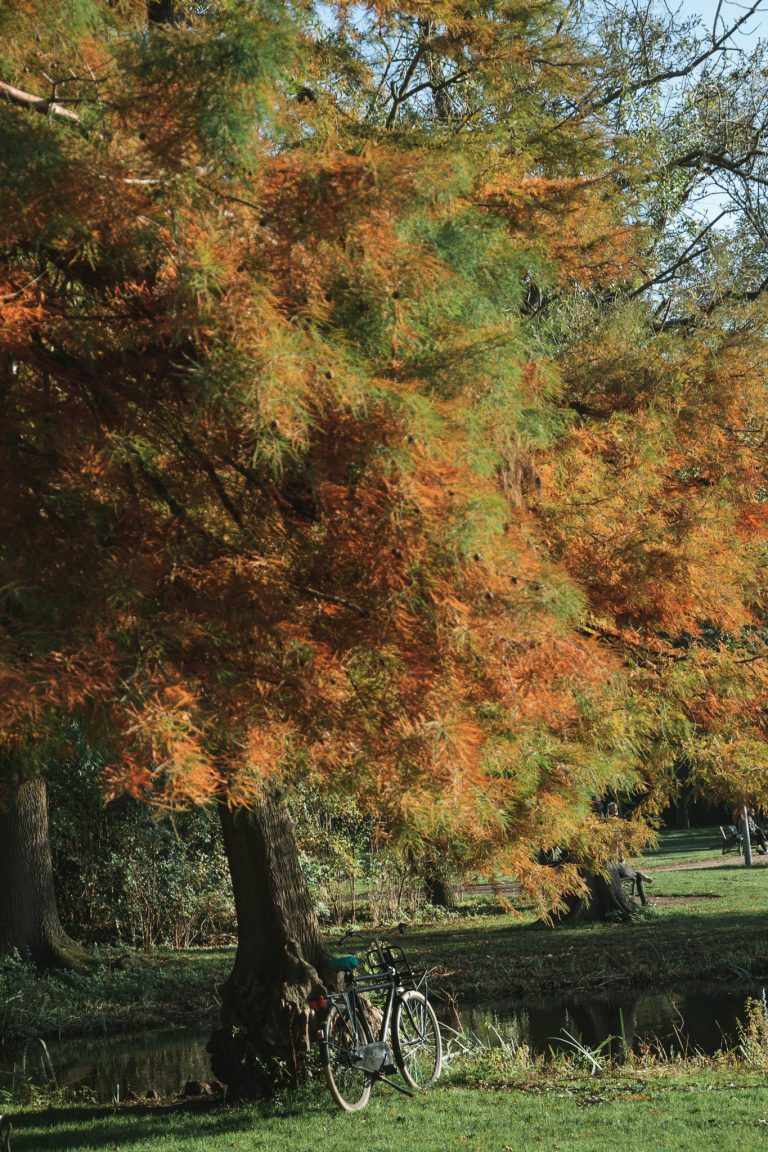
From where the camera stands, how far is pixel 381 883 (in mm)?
20672

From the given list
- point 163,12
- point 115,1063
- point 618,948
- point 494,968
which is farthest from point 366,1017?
point 618,948

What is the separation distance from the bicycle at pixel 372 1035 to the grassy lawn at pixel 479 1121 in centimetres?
17

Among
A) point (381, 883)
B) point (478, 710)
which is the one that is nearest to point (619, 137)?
point (478, 710)

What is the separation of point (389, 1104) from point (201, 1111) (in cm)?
146

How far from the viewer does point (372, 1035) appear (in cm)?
845

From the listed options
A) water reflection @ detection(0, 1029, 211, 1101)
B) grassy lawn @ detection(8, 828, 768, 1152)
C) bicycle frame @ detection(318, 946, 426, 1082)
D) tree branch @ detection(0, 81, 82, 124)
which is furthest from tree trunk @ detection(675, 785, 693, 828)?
tree branch @ detection(0, 81, 82, 124)

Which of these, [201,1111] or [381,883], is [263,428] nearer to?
[201,1111]

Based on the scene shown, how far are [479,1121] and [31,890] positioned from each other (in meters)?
10.1

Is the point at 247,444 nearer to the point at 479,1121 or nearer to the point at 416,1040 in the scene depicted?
the point at 479,1121

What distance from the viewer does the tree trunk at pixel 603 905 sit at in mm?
18625

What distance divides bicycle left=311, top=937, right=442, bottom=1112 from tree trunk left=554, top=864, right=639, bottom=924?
9883 millimetres

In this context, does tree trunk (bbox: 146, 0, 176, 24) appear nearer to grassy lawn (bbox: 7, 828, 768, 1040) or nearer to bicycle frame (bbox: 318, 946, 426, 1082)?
bicycle frame (bbox: 318, 946, 426, 1082)

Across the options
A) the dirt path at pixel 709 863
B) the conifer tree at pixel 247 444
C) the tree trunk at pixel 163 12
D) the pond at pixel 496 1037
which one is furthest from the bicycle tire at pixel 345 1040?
the dirt path at pixel 709 863

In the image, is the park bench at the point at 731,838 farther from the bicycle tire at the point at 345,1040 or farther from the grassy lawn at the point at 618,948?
the bicycle tire at the point at 345,1040
